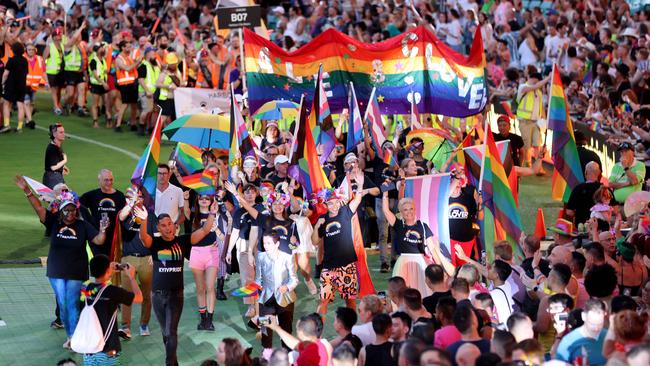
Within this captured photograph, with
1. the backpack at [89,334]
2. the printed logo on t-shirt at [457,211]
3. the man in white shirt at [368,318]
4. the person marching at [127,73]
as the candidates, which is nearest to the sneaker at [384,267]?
the printed logo on t-shirt at [457,211]

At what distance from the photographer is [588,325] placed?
10.8 metres

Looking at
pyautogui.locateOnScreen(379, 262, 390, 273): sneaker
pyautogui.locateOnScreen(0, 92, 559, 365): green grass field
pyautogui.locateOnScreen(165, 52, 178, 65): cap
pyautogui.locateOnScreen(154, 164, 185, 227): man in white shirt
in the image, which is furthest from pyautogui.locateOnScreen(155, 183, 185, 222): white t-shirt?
pyautogui.locateOnScreen(165, 52, 178, 65): cap

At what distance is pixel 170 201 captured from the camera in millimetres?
16797

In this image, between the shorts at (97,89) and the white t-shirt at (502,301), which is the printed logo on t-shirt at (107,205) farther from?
the shorts at (97,89)

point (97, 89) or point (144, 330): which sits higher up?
point (97, 89)

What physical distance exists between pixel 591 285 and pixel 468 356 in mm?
2535

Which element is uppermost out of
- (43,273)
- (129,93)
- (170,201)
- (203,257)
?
(170,201)

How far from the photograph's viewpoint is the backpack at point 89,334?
1305cm

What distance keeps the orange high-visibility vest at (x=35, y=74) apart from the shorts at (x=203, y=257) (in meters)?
13.4

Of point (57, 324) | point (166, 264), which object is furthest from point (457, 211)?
point (57, 324)

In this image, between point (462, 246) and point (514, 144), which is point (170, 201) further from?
point (514, 144)

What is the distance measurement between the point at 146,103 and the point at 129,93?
0.44 metres

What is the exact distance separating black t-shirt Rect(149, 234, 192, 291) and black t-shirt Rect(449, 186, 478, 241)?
13.5ft

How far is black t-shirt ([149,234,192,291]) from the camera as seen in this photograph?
14.2 m
